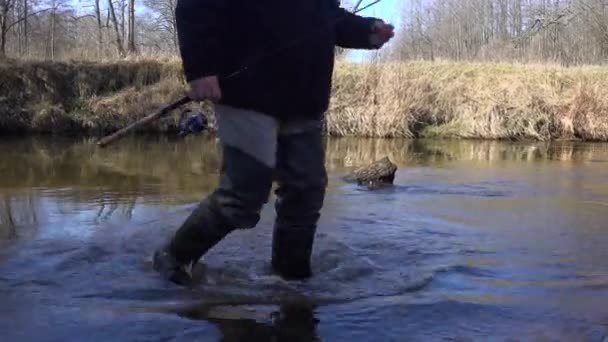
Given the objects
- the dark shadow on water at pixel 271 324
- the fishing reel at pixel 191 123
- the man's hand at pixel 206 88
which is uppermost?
the man's hand at pixel 206 88

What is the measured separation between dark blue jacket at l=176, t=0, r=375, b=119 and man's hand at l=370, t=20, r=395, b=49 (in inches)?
15.2

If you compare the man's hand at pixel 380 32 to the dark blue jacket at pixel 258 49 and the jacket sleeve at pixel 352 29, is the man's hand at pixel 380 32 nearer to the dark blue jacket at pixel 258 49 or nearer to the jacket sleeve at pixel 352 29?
the jacket sleeve at pixel 352 29

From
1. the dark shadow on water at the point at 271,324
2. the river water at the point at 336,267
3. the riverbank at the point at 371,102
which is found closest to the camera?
the dark shadow on water at the point at 271,324

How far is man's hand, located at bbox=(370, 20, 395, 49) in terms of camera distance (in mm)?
3668

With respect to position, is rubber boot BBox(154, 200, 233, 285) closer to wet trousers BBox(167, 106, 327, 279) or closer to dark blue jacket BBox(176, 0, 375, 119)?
wet trousers BBox(167, 106, 327, 279)

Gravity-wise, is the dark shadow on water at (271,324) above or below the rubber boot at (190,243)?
below

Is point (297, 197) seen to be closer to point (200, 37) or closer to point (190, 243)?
point (190, 243)

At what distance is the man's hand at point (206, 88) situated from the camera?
10.3 feet

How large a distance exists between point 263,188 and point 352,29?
3.10 ft

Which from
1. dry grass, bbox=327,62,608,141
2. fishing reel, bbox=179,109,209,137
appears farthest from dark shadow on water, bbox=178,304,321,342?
dry grass, bbox=327,62,608,141

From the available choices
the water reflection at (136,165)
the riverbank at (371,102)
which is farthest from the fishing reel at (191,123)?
the riverbank at (371,102)

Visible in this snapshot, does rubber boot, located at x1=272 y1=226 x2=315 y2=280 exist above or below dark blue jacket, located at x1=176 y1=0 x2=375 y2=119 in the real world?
below

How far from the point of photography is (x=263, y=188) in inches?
132

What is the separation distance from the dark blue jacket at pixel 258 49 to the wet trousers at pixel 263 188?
0.10 m
